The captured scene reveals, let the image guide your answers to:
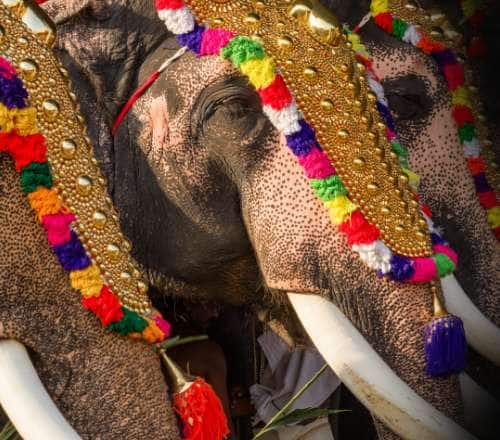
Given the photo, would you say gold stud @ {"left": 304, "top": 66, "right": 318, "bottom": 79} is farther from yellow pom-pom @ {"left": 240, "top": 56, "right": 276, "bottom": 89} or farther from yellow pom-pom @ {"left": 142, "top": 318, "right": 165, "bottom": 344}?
yellow pom-pom @ {"left": 142, "top": 318, "right": 165, "bottom": 344}

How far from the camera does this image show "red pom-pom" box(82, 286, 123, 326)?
2266mm

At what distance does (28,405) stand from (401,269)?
67cm

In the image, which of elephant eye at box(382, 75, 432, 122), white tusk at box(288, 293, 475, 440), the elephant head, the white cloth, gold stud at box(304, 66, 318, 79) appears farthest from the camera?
the white cloth

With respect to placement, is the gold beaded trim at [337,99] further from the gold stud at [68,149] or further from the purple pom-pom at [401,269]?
the gold stud at [68,149]

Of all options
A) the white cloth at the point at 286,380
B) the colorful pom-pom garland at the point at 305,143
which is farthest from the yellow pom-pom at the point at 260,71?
the white cloth at the point at 286,380

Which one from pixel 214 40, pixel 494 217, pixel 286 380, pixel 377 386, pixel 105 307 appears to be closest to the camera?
pixel 105 307

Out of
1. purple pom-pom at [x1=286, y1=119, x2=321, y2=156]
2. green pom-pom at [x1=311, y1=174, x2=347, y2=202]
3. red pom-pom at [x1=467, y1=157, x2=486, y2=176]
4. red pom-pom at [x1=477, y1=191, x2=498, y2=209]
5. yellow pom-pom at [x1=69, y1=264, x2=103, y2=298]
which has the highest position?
purple pom-pom at [x1=286, y1=119, x2=321, y2=156]

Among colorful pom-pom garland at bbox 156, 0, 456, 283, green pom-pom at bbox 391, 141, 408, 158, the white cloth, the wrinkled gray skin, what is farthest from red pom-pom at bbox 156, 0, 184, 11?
the white cloth

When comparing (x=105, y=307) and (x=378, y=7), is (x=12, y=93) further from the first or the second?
(x=378, y=7)

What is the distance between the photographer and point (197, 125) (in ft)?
8.78

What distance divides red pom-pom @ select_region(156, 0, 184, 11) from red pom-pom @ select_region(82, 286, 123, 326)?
0.61 metres

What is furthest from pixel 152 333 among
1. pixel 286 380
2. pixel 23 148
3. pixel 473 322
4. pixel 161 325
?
pixel 286 380

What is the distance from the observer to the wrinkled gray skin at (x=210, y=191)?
2.46 m

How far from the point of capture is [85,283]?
7.45 feet
